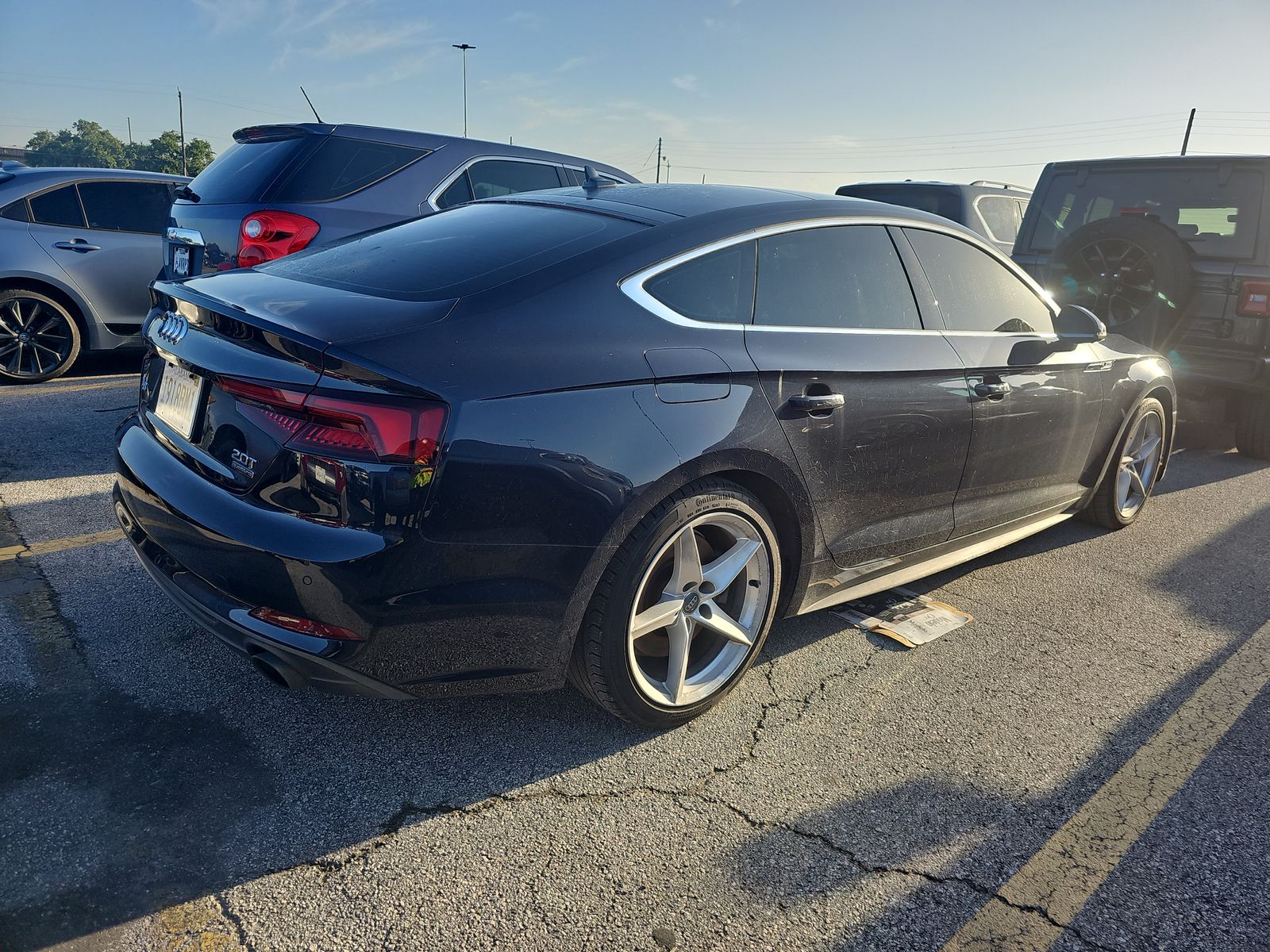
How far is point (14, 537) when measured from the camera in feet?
12.5

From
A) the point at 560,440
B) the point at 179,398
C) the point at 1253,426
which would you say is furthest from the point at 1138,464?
the point at 179,398

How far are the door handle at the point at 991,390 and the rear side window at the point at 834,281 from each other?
372 millimetres

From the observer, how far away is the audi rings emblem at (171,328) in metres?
2.56

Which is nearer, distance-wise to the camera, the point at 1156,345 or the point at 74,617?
the point at 74,617

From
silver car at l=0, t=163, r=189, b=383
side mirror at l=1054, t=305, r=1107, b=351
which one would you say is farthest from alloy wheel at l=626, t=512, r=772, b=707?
silver car at l=0, t=163, r=189, b=383

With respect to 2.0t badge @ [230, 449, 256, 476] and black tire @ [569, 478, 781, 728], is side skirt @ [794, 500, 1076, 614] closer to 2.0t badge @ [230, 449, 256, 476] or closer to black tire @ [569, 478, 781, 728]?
black tire @ [569, 478, 781, 728]

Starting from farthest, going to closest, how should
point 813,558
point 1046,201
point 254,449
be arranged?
point 1046,201
point 813,558
point 254,449

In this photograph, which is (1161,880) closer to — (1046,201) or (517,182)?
(517,182)

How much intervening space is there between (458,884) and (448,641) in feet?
1.81

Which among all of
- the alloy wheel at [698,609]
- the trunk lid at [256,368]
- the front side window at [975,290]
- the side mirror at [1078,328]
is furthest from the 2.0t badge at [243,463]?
the side mirror at [1078,328]

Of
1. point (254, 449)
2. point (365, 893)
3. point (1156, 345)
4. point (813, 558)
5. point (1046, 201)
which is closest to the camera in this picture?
point (365, 893)

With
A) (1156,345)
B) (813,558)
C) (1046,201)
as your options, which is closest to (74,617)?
(813,558)

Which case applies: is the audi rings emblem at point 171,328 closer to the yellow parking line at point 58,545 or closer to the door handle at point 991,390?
the yellow parking line at point 58,545

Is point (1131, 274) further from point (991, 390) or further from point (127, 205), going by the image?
point (127, 205)
